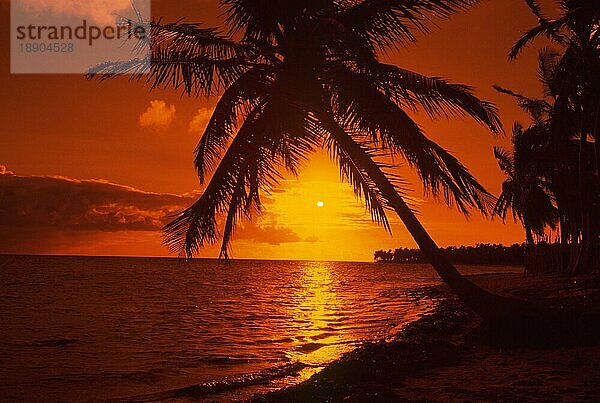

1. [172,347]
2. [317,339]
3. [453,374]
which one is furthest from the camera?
[317,339]

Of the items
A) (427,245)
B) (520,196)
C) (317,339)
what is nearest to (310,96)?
(427,245)

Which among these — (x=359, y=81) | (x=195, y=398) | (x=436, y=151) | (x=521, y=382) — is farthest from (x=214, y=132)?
(x=521, y=382)

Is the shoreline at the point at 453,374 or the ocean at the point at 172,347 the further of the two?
the ocean at the point at 172,347

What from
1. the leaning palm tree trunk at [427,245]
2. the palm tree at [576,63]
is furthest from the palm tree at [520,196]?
the leaning palm tree trunk at [427,245]

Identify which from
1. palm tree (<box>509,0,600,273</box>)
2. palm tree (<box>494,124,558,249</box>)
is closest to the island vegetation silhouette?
palm tree (<box>509,0,600,273</box>)

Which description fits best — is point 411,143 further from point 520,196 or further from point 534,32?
point 520,196

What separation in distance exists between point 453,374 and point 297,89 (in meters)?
5.11

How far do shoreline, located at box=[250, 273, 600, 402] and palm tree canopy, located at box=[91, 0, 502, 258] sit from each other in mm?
2398

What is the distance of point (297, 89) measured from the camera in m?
9.80

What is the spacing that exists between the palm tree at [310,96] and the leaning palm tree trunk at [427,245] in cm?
2

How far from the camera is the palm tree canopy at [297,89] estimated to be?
30.7ft

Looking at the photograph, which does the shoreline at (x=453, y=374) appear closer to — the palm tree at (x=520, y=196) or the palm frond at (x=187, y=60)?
the palm frond at (x=187, y=60)

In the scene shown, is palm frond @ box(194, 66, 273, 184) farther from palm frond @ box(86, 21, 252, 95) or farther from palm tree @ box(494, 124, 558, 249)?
palm tree @ box(494, 124, 558, 249)

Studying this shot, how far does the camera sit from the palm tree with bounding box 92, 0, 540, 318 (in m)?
9.37
